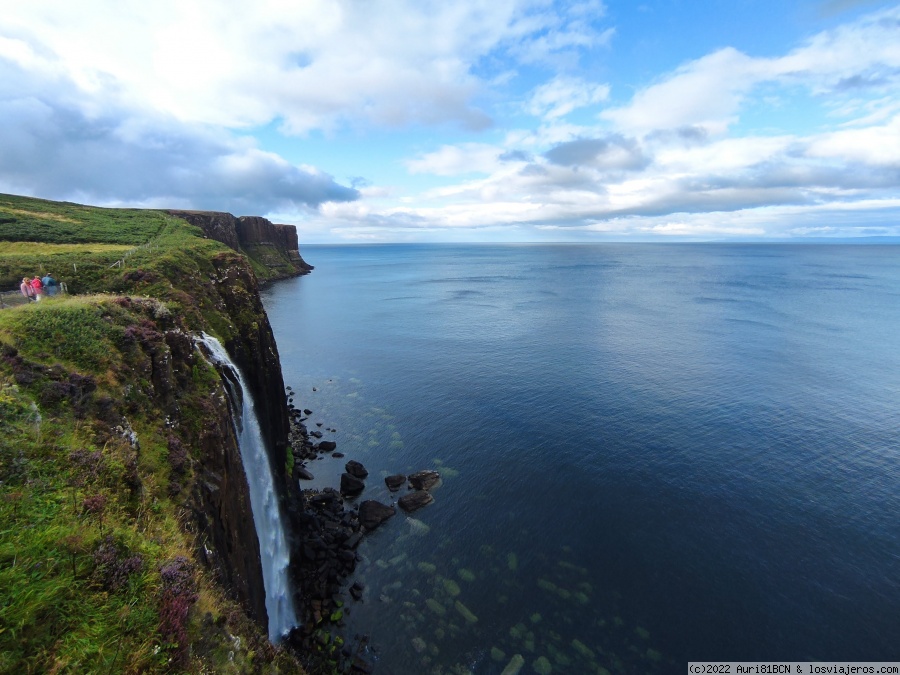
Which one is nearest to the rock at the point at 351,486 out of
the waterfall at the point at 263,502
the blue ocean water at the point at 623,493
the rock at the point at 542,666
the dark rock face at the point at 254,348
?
the blue ocean water at the point at 623,493

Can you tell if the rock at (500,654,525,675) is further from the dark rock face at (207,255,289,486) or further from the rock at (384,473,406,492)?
the dark rock face at (207,255,289,486)

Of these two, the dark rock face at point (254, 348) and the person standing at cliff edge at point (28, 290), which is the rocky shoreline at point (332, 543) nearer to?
the dark rock face at point (254, 348)

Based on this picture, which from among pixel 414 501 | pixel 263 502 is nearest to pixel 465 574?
pixel 414 501

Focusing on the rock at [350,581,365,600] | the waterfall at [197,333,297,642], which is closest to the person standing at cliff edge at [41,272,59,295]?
the waterfall at [197,333,297,642]

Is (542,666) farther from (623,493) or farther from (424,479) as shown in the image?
(424,479)

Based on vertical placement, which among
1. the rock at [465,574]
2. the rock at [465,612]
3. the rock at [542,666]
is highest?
the rock at [465,574]

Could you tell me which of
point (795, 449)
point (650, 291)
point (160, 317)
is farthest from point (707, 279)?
point (160, 317)
